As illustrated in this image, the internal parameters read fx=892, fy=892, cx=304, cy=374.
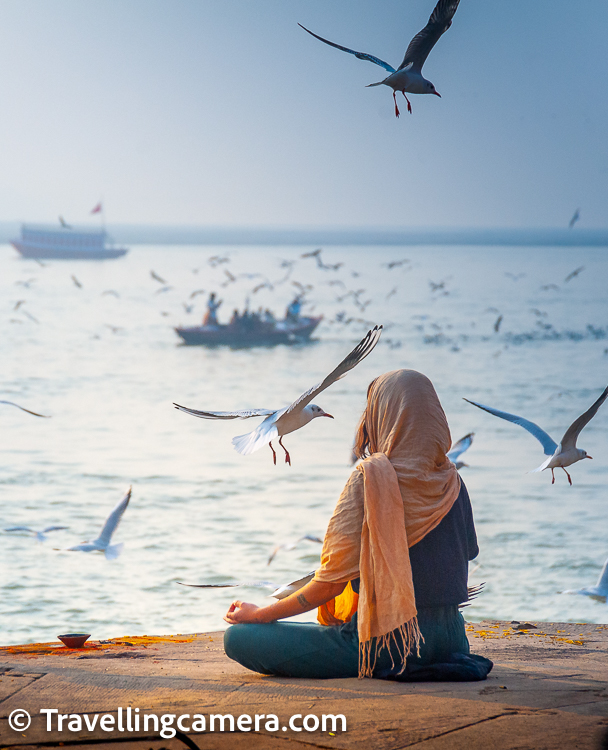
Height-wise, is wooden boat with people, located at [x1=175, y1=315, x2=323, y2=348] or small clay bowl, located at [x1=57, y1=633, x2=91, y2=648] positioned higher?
small clay bowl, located at [x1=57, y1=633, x2=91, y2=648]

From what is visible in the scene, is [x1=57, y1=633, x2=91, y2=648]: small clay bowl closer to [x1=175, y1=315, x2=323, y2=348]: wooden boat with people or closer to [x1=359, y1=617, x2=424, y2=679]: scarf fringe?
[x1=359, y1=617, x2=424, y2=679]: scarf fringe

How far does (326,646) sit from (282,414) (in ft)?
3.72

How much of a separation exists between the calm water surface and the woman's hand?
431 cm

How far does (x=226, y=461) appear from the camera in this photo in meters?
16.9

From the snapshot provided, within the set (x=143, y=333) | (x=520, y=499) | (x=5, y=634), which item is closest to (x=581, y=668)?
(x=5, y=634)

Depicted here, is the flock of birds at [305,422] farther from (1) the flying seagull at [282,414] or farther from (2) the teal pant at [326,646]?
(2) the teal pant at [326,646]

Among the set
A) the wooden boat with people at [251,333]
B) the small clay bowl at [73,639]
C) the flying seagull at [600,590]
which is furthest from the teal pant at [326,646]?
the wooden boat with people at [251,333]

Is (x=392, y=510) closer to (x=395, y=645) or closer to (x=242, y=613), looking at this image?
(x=395, y=645)

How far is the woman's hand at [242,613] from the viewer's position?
260 cm

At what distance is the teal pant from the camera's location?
2.49 m

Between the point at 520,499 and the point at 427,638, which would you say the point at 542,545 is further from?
the point at 427,638

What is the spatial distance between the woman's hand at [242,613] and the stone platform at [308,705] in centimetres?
17

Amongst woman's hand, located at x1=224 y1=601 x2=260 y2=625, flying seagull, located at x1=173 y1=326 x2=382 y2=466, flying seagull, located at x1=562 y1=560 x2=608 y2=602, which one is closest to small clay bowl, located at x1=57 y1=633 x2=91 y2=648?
flying seagull, located at x1=173 y1=326 x2=382 y2=466

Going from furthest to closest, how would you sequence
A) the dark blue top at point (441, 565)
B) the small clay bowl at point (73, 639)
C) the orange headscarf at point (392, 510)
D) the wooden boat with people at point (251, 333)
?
the wooden boat with people at point (251, 333) → the small clay bowl at point (73, 639) → the dark blue top at point (441, 565) → the orange headscarf at point (392, 510)
